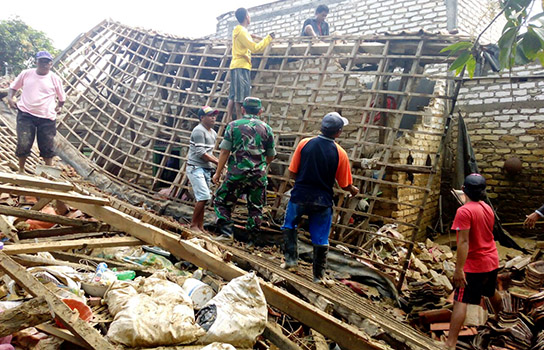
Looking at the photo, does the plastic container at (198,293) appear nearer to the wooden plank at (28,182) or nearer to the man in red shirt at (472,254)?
the wooden plank at (28,182)

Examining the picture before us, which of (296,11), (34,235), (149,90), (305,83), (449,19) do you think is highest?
(296,11)

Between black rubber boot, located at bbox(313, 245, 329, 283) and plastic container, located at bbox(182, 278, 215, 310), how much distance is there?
1325 millimetres

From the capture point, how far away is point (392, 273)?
13.9 ft

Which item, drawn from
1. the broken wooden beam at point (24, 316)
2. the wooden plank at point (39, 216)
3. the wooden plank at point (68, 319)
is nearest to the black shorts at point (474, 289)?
the wooden plank at point (68, 319)

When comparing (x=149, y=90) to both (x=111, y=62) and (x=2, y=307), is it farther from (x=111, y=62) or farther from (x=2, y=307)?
(x=2, y=307)

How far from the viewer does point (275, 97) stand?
6902mm

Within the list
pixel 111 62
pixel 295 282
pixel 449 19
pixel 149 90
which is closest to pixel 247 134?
pixel 295 282

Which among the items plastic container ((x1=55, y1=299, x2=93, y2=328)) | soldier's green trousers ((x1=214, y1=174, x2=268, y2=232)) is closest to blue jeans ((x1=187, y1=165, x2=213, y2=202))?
soldier's green trousers ((x1=214, y1=174, x2=268, y2=232))

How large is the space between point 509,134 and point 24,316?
9812 millimetres

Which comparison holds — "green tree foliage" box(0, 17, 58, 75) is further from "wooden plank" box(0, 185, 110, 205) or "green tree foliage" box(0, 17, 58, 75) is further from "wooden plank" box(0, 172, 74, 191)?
"wooden plank" box(0, 185, 110, 205)

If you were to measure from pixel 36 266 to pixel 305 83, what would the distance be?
18.1 feet

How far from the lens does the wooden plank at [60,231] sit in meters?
3.33

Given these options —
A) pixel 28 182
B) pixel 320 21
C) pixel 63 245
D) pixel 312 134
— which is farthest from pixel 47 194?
pixel 320 21

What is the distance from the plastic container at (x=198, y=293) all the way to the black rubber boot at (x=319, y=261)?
4.35ft
